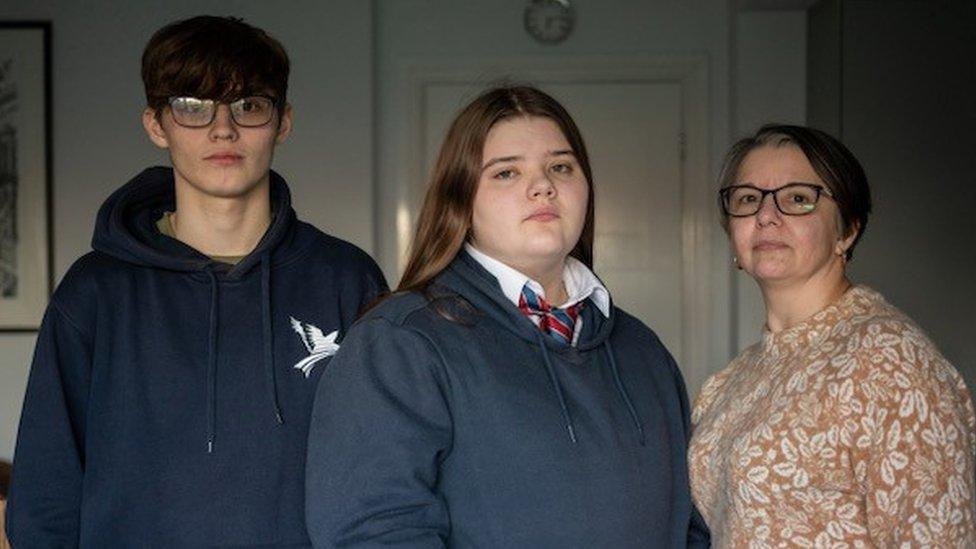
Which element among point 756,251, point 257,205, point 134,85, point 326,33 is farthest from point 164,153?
point 756,251

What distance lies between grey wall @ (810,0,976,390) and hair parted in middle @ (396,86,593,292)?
245cm

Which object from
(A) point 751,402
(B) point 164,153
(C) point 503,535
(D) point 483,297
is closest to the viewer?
(C) point 503,535

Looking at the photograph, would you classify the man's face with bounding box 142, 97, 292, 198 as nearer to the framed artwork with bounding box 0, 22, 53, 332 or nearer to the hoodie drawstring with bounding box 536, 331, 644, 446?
the hoodie drawstring with bounding box 536, 331, 644, 446

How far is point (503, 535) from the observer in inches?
57.5

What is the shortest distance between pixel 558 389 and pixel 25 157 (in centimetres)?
340

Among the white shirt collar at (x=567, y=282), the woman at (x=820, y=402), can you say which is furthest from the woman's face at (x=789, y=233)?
the white shirt collar at (x=567, y=282)

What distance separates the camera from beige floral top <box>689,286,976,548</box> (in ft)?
4.96

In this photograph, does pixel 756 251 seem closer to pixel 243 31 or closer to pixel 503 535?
pixel 503 535

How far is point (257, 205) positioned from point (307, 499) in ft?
1.76

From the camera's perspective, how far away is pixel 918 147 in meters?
3.82

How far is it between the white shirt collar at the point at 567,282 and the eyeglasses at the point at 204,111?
1.31ft

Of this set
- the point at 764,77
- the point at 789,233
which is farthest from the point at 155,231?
the point at 764,77

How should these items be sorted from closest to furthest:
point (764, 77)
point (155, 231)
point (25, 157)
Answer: point (155, 231), point (25, 157), point (764, 77)

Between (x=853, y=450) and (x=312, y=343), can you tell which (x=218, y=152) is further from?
(x=853, y=450)
